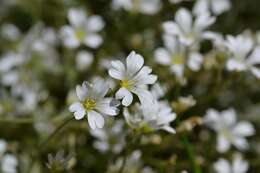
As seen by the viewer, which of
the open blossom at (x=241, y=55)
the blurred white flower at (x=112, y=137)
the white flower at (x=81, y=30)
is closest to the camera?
the open blossom at (x=241, y=55)

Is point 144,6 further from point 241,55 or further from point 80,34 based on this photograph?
point 241,55

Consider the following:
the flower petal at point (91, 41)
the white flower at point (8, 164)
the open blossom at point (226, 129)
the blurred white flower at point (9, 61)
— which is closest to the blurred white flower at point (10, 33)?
the blurred white flower at point (9, 61)

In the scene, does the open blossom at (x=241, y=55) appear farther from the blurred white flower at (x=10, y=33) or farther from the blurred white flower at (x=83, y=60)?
the blurred white flower at (x=10, y=33)

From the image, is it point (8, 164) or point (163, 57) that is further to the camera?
point (163, 57)

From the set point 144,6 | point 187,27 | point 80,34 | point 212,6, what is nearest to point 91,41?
point 80,34

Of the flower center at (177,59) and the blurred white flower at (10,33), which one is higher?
the blurred white flower at (10,33)

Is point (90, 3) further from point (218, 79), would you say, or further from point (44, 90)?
point (218, 79)

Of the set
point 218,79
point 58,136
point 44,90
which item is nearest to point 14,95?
point 44,90
